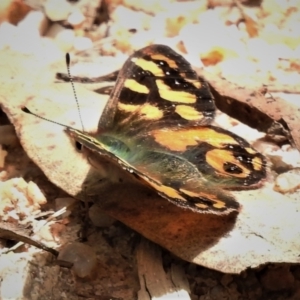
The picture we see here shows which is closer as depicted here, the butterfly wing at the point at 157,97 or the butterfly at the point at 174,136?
the butterfly at the point at 174,136

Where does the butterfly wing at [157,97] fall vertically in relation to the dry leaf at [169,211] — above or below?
above

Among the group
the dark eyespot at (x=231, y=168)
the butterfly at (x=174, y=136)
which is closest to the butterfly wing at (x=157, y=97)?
the butterfly at (x=174, y=136)

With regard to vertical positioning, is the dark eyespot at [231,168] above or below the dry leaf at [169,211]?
above

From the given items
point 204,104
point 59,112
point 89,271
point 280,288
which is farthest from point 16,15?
point 280,288

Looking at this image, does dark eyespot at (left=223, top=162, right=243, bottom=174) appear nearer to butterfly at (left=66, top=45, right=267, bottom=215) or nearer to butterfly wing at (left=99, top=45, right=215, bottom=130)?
butterfly at (left=66, top=45, right=267, bottom=215)

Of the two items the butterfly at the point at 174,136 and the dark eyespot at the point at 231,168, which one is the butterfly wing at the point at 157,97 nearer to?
the butterfly at the point at 174,136

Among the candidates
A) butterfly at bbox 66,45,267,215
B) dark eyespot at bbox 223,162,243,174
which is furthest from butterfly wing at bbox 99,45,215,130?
dark eyespot at bbox 223,162,243,174

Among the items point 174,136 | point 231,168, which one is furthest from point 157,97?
point 231,168

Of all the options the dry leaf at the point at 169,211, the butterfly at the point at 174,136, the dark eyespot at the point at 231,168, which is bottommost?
the dry leaf at the point at 169,211
